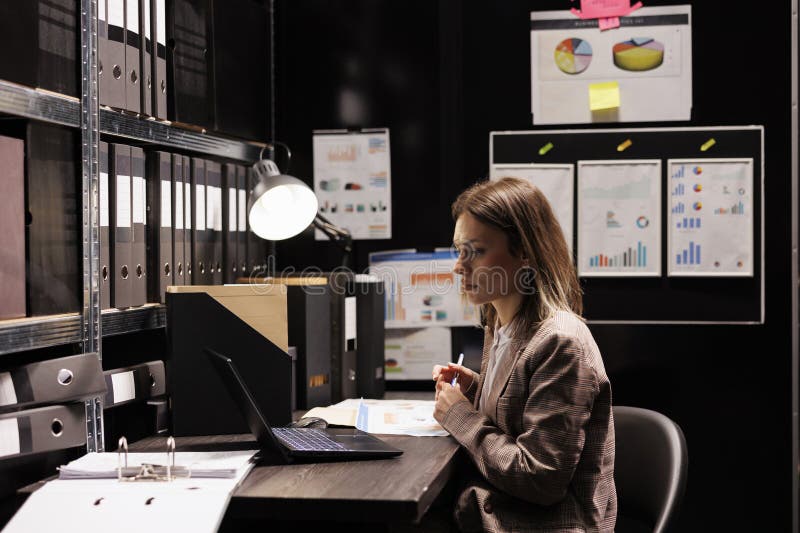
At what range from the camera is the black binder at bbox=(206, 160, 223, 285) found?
221 centimetres

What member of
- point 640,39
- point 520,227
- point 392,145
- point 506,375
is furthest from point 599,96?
point 506,375

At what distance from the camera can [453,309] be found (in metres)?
2.68

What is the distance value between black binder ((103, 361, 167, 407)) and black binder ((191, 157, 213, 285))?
28 cm

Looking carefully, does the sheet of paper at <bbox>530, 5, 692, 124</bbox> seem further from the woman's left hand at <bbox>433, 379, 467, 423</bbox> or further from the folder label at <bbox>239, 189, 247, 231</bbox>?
the woman's left hand at <bbox>433, 379, 467, 423</bbox>

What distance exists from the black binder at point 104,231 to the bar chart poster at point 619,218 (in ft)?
4.69

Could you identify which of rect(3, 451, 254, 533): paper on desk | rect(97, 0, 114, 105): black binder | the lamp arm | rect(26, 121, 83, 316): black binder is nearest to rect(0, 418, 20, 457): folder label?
rect(3, 451, 254, 533): paper on desk

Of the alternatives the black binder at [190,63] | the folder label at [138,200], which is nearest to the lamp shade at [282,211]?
the black binder at [190,63]

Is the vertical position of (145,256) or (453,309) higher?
(145,256)

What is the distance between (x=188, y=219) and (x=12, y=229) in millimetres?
616

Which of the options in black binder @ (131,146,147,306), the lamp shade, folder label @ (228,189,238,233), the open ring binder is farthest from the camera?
folder label @ (228,189,238,233)

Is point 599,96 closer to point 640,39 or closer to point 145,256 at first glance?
point 640,39

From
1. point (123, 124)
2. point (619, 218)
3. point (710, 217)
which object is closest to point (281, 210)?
point (123, 124)

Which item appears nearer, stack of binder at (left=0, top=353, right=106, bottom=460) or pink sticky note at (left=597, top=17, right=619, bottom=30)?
stack of binder at (left=0, top=353, right=106, bottom=460)

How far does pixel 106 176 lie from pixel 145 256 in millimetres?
238
